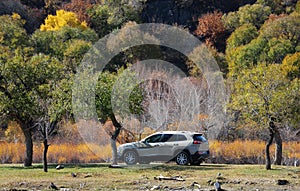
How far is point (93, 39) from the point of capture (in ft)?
266

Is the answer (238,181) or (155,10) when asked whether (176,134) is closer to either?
(238,181)

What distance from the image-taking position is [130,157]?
Result: 28.9 metres

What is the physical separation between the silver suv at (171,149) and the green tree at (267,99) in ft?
9.28

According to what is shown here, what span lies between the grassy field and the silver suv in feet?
4.81

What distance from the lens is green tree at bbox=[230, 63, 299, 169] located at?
25797mm

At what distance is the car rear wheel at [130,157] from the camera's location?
28709 millimetres

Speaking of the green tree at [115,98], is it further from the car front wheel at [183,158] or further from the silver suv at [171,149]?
the car front wheel at [183,158]

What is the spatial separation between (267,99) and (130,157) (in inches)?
305

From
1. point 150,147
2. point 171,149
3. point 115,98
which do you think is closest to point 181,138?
point 171,149

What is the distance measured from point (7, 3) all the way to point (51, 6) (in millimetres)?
10816

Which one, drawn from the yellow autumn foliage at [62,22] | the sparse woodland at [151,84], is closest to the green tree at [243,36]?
the sparse woodland at [151,84]

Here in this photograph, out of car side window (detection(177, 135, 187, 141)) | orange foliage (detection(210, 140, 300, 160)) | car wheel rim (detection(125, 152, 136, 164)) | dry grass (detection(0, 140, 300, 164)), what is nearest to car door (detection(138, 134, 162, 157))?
car wheel rim (detection(125, 152, 136, 164))

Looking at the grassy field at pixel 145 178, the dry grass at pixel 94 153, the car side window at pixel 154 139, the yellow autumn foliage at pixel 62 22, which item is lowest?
the grassy field at pixel 145 178

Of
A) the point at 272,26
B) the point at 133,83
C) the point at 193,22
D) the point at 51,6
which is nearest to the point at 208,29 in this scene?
the point at 193,22
